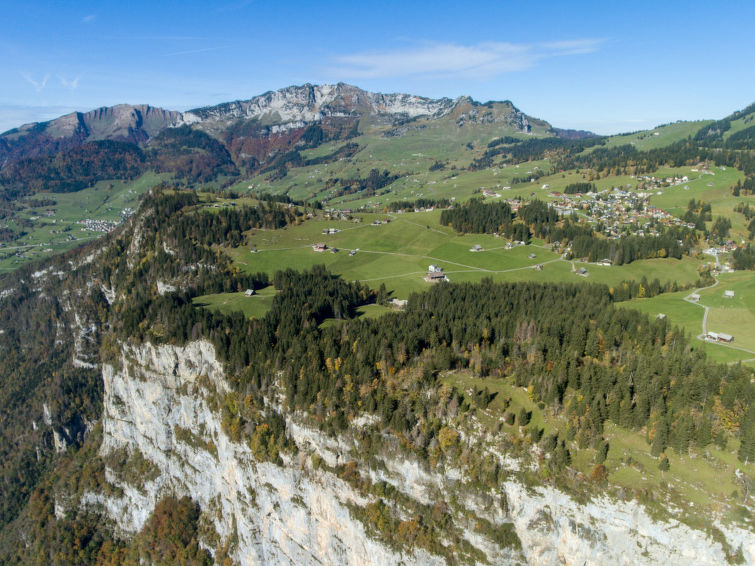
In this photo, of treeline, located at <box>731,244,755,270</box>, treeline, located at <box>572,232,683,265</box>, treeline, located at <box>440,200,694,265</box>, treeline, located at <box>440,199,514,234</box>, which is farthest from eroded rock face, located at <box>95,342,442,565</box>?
treeline, located at <box>731,244,755,270</box>

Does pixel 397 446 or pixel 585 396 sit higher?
pixel 585 396

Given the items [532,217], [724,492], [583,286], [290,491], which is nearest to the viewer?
[724,492]

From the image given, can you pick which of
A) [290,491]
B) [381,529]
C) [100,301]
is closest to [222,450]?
[290,491]

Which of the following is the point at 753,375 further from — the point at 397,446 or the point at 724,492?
the point at 397,446

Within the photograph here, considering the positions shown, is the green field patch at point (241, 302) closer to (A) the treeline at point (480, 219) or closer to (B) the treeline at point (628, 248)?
(A) the treeline at point (480, 219)

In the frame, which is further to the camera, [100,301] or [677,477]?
[100,301]

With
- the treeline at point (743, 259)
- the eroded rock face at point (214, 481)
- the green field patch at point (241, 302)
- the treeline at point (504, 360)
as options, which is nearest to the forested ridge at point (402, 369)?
the treeline at point (504, 360)

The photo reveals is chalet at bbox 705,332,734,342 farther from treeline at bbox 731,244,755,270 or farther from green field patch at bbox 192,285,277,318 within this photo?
green field patch at bbox 192,285,277,318

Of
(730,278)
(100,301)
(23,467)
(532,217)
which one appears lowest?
(23,467)
